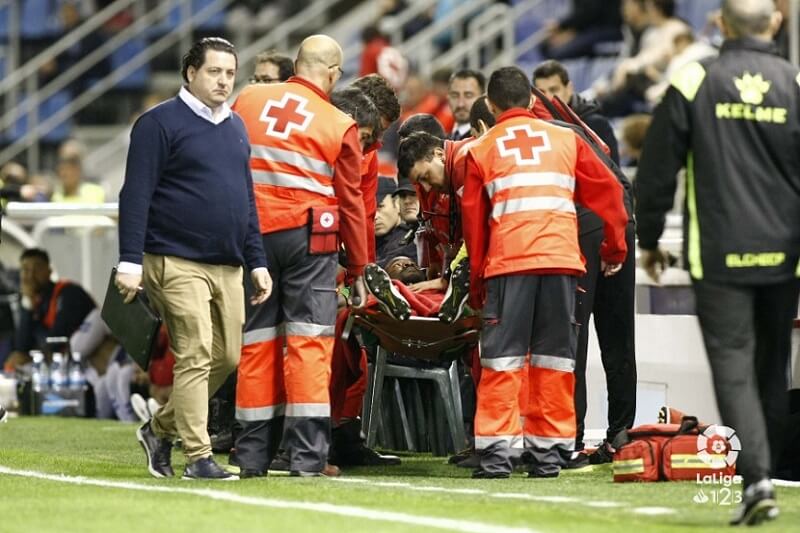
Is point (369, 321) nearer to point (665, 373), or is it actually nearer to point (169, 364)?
point (665, 373)

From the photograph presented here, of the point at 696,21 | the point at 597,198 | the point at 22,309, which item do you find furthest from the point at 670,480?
the point at 696,21

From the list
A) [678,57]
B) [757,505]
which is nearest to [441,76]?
[678,57]

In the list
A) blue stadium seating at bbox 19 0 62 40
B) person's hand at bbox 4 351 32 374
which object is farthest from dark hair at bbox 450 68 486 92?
blue stadium seating at bbox 19 0 62 40

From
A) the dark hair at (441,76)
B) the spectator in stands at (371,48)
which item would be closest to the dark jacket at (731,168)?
the dark hair at (441,76)

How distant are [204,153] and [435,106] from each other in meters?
8.08

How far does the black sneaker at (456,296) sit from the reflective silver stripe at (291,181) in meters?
0.77

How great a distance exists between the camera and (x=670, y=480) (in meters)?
8.47

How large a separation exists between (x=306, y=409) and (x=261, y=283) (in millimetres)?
646

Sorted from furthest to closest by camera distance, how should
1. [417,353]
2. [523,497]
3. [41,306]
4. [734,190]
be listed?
[41,306] < [417,353] < [523,497] < [734,190]

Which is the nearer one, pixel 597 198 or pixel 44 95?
pixel 597 198

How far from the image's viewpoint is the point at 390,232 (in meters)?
10.3

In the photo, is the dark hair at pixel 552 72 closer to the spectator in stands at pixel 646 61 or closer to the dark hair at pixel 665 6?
the spectator in stands at pixel 646 61

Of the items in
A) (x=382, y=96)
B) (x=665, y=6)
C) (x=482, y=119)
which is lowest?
(x=482, y=119)

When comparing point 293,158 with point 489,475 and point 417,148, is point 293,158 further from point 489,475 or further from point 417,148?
point 489,475
